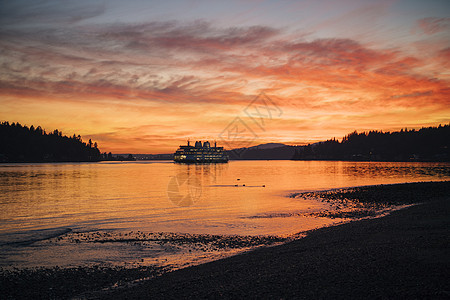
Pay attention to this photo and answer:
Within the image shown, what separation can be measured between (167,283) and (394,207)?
28.9 meters

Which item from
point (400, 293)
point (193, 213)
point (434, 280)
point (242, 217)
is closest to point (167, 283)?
point (400, 293)

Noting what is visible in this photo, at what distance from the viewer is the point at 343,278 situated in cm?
1027

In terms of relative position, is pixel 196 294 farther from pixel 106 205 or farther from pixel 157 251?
pixel 106 205

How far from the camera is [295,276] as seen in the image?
10.9m

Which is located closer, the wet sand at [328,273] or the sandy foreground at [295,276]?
the wet sand at [328,273]

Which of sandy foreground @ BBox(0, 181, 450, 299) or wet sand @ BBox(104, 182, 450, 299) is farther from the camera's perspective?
sandy foreground @ BBox(0, 181, 450, 299)

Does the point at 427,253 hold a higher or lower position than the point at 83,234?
higher

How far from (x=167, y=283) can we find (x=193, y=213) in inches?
798

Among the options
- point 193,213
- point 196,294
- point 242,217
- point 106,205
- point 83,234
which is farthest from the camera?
point 106,205

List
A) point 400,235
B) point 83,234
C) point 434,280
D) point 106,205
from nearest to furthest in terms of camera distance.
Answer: point 434,280 < point 400,235 < point 83,234 < point 106,205

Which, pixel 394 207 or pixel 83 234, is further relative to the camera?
pixel 394 207

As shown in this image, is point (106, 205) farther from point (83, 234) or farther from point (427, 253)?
point (427, 253)

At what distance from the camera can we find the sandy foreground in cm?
942

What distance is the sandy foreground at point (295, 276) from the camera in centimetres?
942
